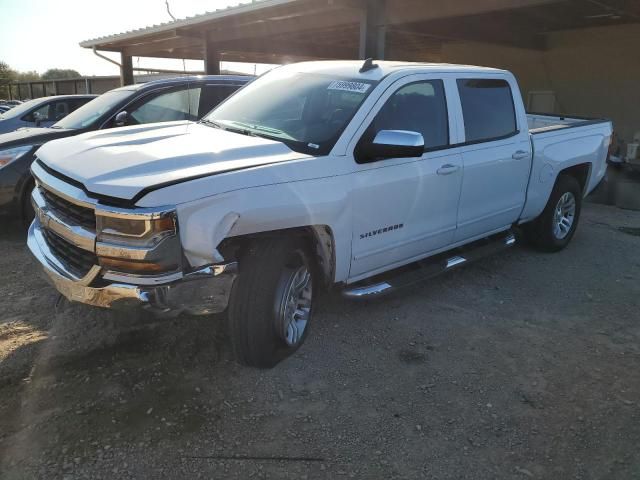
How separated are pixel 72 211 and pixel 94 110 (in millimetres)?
4291

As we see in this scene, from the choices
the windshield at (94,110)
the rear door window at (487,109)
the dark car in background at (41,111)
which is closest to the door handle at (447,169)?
the rear door window at (487,109)

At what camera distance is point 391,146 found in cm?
355

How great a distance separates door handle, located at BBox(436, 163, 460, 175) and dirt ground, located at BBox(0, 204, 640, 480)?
1.12 metres

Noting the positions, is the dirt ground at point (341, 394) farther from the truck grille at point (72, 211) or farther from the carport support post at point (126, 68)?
the carport support post at point (126, 68)

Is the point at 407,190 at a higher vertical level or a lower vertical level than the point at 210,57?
lower

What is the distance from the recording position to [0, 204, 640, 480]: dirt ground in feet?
8.93

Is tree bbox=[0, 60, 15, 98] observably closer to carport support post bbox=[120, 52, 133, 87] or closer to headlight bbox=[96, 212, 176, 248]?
carport support post bbox=[120, 52, 133, 87]

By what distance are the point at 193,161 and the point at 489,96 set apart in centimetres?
300

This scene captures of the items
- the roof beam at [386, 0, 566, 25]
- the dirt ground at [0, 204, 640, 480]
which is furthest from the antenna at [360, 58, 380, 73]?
the roof beam at [386, 0, 566, 25]

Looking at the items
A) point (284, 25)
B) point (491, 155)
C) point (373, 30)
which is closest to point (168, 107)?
point (491, 155)

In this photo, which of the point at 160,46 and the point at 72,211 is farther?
the point at 160,46

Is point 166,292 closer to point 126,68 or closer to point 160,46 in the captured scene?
point 160,46

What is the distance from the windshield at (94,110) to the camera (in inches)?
263

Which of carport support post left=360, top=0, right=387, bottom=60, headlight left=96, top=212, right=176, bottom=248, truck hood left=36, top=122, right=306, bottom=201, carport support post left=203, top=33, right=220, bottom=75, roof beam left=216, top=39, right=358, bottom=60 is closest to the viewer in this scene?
headlight left=96, top=212, right=176, bottom=248
